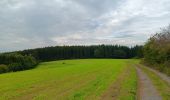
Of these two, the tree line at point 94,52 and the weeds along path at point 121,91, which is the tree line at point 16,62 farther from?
the weeds along path at point 121,91

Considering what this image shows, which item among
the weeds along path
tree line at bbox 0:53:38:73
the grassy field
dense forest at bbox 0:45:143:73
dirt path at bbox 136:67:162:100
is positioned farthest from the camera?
dense forest at bbox 0:45:143:73

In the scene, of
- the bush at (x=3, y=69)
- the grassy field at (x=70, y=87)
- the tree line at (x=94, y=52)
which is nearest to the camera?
the grassy field at (x=70, y=87)

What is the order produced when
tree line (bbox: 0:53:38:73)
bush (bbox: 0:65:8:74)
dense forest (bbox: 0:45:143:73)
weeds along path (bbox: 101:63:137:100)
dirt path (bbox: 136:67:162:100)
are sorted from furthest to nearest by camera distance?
dense forest (bbox: 0:45:143:73) → tree line (bbox: 0:53:38:73) → bush (bbox: 0:65:8:74) → weeds along path (bbox: 101:63:137:100) → dirt path (bbox: 136:67:162:100)

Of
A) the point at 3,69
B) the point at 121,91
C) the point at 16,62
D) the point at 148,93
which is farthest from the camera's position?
the point at 16,62

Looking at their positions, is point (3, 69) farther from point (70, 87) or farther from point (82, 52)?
point (82, 52)

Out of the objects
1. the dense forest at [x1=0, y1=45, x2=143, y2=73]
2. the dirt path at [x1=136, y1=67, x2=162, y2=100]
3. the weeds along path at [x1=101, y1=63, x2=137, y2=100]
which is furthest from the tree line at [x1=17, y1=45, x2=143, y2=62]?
the dirt path at [x1=136, y1=67, x2=162, y2=100]

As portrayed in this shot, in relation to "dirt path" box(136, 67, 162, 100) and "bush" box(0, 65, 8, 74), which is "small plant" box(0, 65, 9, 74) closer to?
"bush" box(0, 65, 8, 74)

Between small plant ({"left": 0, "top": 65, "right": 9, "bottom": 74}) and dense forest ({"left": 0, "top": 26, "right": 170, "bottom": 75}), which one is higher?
dense forest ({"left": 0, "top": 26, "right": 170, "bottom": 75})

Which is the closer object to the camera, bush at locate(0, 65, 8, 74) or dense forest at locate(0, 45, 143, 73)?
bush at locate(0, 65, 8, 74)

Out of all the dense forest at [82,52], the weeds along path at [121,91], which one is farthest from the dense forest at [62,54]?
the weeds along path at [121,91]

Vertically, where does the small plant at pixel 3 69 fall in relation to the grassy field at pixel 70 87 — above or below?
below

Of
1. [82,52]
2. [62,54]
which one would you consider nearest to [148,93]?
[62,54]

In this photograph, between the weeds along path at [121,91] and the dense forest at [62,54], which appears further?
the dense forest at [62,54]

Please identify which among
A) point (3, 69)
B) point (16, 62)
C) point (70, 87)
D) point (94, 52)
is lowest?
point (3, 69)
